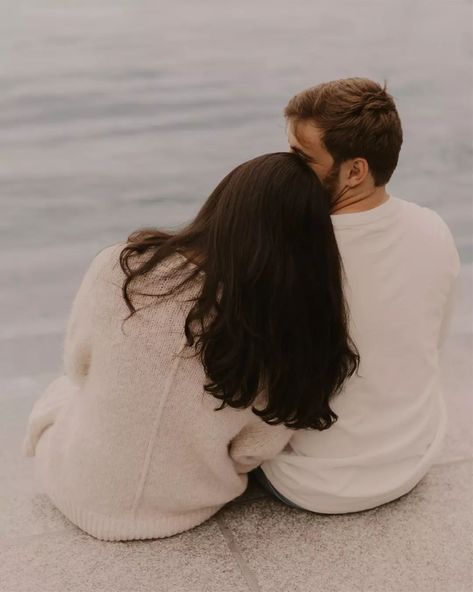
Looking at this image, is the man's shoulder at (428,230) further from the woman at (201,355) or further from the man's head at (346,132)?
the woman at (201,355)

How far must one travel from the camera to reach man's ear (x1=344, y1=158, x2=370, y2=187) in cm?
146

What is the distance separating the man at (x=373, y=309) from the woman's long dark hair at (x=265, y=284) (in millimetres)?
82

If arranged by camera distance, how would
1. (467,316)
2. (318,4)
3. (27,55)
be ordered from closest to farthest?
(467,316)
(27,55)
(318,4)

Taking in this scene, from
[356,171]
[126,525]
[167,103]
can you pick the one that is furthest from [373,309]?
[167,103]

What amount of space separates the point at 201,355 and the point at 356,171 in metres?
0.41

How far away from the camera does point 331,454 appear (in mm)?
1688

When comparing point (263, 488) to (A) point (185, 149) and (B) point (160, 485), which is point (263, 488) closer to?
(B) point (160, 485)

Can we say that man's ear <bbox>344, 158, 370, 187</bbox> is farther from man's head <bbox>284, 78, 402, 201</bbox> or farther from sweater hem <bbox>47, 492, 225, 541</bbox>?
sweater hem <bbox>47, 492, 225, 541</bbox>

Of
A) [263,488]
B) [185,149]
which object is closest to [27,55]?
[185,149]

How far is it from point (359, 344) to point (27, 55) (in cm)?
408

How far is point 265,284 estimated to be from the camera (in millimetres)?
1391

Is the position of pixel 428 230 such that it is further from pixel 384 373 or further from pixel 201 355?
pixel 201 355

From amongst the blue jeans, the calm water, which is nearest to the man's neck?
the blue jeans

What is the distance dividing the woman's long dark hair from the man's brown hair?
0.32 feet
